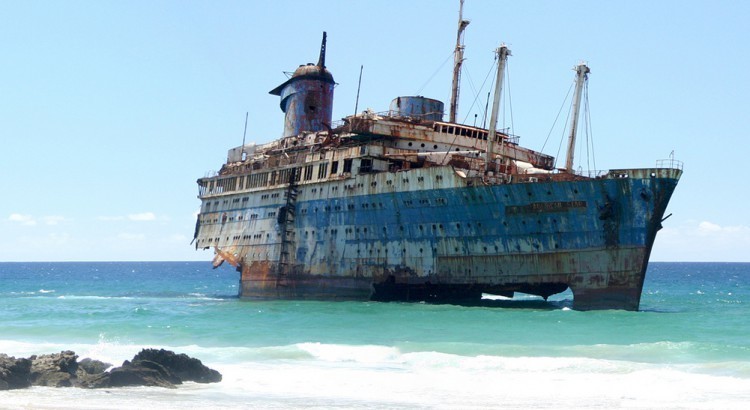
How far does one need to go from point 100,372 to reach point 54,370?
1.13 metres

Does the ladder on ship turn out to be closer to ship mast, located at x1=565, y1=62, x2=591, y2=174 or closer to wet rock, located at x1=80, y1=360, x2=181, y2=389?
ship mast, located at x1=565, y1=62, x2=591, y2=174

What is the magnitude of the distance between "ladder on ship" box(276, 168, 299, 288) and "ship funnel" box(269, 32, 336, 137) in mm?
7157

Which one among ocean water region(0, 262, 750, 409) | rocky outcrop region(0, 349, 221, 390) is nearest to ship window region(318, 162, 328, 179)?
ocean water region(0, 262, 750, 409)

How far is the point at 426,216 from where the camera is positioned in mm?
34062

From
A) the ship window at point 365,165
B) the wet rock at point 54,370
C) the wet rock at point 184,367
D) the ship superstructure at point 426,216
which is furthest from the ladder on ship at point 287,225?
the wet rock at point 54,370

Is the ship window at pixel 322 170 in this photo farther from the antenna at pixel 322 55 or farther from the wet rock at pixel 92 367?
the wet rock at pixel 92 367

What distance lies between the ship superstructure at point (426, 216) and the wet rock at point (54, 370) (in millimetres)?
17260

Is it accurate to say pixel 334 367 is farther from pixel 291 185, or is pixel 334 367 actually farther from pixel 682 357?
pixel 291 185

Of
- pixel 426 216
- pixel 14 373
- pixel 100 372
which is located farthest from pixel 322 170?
pixel 14 373

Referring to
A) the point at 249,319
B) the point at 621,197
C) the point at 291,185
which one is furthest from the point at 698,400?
the point at 291,185

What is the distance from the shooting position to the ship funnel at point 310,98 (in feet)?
155

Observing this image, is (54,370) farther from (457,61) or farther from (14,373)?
(457,61)

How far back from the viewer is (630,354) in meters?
23.6

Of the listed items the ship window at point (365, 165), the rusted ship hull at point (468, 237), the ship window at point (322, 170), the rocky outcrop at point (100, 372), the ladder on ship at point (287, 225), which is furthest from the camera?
the ladder on ship at point (287, 225)
